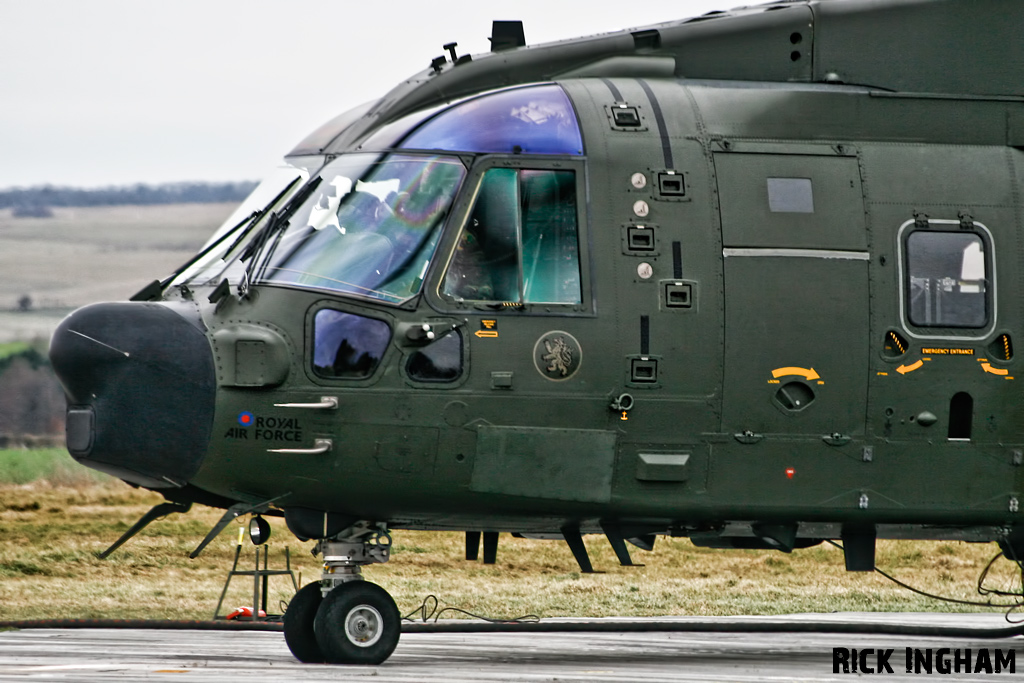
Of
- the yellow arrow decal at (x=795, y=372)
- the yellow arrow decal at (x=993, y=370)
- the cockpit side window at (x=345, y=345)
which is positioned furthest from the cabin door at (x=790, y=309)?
the cockpit side window at (x=345, y=345)

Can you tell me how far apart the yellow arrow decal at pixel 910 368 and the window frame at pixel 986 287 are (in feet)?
0.57

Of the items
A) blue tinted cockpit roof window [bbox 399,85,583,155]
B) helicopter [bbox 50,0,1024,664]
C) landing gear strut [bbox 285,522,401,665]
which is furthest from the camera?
blue tinted cockpit roof window [bbox 399,85,583,155]

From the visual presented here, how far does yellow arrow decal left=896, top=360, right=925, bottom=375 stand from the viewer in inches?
413

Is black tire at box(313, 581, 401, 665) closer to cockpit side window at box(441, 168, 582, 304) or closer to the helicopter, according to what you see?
the helicopter

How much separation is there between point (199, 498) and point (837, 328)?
14.5ft

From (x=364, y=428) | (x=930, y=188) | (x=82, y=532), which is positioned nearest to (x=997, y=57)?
(x=930, y=188)

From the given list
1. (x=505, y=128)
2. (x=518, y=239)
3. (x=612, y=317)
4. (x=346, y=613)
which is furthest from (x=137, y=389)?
(x=612, y=317)

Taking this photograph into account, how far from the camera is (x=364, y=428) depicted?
985 centimetres

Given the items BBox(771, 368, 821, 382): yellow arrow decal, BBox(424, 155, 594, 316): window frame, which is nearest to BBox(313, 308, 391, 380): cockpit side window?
BBox(424, 155, 594, 316): window frame

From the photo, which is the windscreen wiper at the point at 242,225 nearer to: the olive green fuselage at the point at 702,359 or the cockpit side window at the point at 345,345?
the olive green fuselage at the point at 702,359

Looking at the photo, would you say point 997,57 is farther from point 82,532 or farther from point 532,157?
point 82,532

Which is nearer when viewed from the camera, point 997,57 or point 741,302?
point 741,302

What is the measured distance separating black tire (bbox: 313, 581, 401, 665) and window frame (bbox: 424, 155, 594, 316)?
2.00 metres

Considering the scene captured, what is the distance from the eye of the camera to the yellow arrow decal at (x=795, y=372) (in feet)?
33.9
